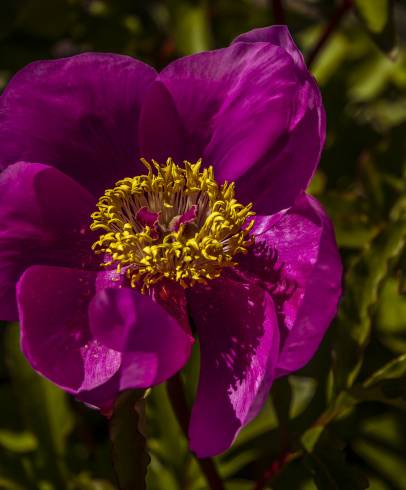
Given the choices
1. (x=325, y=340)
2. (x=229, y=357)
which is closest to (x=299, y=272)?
(x=229, y=357)

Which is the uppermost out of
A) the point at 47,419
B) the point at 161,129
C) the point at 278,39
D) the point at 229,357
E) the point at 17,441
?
the point at 278,39

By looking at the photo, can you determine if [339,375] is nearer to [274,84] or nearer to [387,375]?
[387,375]

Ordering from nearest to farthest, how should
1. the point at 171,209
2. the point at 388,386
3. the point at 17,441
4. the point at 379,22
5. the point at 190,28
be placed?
1. the point at 388,386
2. the point at 171,209
3. the point at 379,22
4. the point at 17,441
5. the point at 190,28

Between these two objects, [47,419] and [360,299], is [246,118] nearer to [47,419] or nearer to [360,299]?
[360,299]

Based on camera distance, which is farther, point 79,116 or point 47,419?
point 47,419

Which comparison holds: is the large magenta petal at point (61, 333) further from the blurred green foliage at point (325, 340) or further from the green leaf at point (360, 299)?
the green leaf at point (360, 299)

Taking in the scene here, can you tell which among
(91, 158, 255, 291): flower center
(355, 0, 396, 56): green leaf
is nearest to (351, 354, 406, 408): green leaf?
(91, 158, 255, 291): flower center

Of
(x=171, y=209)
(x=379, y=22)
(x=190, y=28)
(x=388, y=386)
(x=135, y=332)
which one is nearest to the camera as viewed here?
(x=135, y=332)

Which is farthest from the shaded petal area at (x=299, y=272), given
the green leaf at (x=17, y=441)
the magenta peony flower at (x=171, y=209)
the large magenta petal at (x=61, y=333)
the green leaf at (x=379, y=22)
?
the green leaf at (x=17, y=441)
